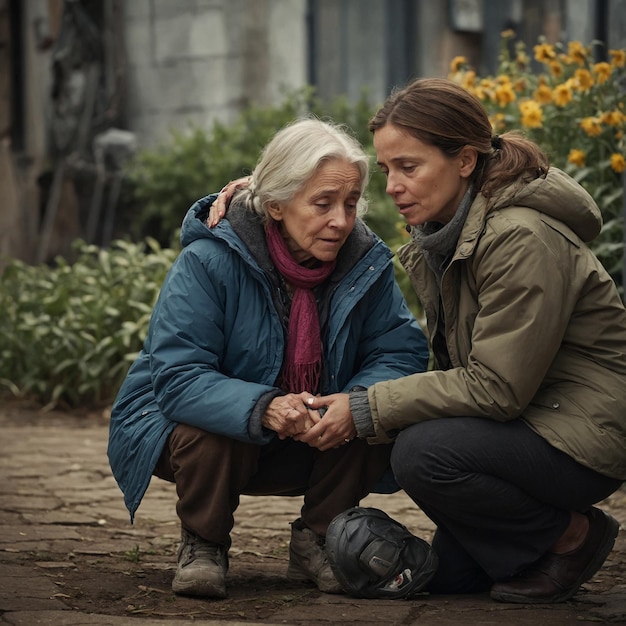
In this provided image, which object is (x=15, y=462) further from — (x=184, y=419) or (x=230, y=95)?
(x=230, y=95)

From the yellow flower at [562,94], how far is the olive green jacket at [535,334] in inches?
91.0

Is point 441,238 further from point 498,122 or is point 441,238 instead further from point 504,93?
point 498,122

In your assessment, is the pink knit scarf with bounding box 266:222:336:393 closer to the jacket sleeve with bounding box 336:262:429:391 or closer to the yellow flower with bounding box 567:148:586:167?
the jacket sleeve with bounding box 336:262:429:391

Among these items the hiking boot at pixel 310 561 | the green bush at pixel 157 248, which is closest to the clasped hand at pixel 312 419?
the hiking boot at pixel 310 561

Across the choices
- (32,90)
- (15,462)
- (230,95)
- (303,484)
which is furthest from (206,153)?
(303,484)

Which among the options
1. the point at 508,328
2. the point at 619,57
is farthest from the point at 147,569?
the point at 619,57

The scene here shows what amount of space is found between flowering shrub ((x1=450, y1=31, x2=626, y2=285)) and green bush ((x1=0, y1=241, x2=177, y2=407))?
2363 mm

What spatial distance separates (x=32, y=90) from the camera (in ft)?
36.7

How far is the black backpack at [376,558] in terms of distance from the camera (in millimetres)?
3533

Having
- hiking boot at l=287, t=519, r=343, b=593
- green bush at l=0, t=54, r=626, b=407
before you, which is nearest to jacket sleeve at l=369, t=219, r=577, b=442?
hiking boot at l=287, t=519, r=343, b=593

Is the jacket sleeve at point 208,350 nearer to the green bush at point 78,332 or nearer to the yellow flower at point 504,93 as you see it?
the yellow flower at point 504,93

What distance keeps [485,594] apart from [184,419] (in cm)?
98

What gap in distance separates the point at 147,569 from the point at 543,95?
298cm

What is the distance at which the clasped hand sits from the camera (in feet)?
11.6
